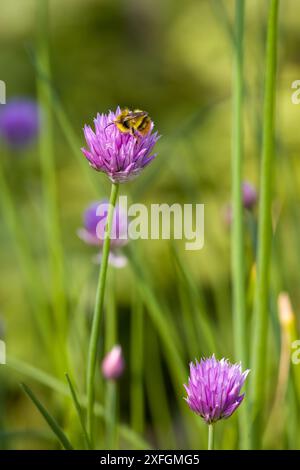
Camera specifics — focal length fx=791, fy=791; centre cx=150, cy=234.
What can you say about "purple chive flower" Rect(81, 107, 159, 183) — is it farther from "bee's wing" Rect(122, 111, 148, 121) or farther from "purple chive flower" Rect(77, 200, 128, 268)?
"purple chive flower" Rect(77, 200, 128, 268)

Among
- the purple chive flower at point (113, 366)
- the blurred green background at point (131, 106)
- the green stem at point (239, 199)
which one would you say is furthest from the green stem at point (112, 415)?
the blurred green background at point (131, 106)

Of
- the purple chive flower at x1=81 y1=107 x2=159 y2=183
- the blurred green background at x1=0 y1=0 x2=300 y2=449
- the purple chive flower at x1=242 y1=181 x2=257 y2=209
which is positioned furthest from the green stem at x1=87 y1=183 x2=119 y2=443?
the blurred green background at x1=0 y1=0 x2=300 y2=449

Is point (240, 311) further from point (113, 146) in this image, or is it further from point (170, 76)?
point (170, 76)

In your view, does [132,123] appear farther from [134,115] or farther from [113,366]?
[113,366]

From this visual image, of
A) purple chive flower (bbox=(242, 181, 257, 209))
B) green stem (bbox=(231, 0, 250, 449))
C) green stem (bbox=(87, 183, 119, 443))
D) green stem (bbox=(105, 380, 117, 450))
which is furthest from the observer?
purple chive flower (bbox=(242, 181, 257, 209))

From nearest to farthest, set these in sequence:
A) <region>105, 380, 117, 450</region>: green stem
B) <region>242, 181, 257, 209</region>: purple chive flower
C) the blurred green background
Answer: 1. <region>105, 380, 117, 450</region>: green stem
2. <region>242, 181, 257, 209</region>: purple chive flower
3. the blurred green background

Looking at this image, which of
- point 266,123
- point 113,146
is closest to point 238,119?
point 266,123
